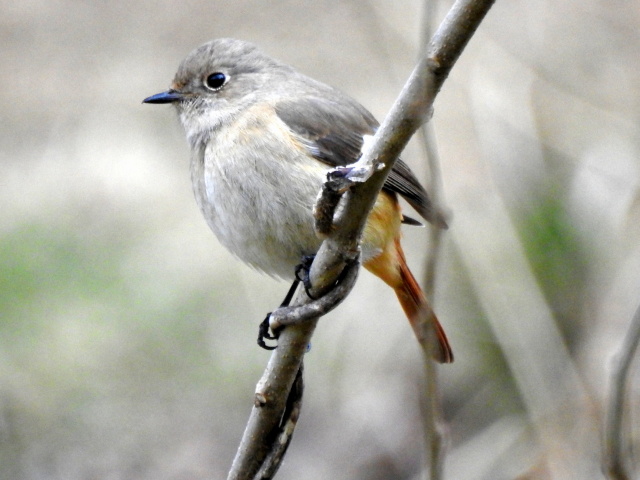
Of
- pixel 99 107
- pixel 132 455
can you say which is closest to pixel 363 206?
pixel 132 455

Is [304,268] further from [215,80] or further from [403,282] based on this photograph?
[215,80]

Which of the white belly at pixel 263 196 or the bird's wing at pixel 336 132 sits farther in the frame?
the bird's wing at pixel 336 132

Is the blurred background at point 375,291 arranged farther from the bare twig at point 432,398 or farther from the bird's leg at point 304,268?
the bare twig at point 432,398

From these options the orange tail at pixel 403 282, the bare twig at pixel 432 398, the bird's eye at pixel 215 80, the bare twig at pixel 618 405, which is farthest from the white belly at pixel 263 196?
the bare twig at pixel 618 405

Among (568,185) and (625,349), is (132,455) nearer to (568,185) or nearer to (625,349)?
(568,185)

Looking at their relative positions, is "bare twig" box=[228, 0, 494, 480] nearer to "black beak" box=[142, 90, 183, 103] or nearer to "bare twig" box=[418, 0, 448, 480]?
"bare twig" box=[418, 0, 448, 480]

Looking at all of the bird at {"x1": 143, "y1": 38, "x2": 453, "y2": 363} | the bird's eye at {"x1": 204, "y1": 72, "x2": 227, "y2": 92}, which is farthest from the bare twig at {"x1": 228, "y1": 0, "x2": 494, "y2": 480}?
the bird's eye at {"x1": 204, "y1": 72, "x2": 227, "y2": 92}
